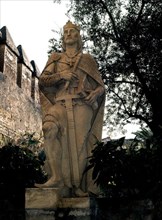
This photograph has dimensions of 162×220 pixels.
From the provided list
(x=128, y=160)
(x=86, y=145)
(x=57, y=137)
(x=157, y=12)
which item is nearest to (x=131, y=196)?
(x=128, y=160)

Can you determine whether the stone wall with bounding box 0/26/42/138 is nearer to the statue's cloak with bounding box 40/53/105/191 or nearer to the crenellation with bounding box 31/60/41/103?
the crenellation with bounding box 31/60/41/103

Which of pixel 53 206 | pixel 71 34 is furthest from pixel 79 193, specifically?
pixel 71 34

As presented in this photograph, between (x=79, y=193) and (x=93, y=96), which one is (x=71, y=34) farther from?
(x=79, y=193)

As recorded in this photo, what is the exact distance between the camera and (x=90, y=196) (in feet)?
14.0

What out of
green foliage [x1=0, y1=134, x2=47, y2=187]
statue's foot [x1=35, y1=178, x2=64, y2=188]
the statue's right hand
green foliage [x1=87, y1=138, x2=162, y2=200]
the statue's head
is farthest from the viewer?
green foliage [x1=0, y1=134, x2=47, y2=187]

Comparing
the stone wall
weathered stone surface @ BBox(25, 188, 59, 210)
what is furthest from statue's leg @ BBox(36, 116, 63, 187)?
the stone wall

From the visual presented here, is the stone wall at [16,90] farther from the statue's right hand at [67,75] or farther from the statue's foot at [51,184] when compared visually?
the statue's foot at [51,184]

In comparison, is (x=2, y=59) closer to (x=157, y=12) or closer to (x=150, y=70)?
(x=150, y=70)

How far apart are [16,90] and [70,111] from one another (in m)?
7.21

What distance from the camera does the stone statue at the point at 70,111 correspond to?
4.48 m

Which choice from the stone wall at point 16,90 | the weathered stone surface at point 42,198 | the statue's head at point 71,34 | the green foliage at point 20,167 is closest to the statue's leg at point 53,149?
the weathered stone surface at point 42,198

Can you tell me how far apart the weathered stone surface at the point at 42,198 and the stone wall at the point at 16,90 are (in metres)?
6.46

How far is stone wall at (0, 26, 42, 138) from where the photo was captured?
10484 millimetres

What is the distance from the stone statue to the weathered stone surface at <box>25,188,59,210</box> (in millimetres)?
200
